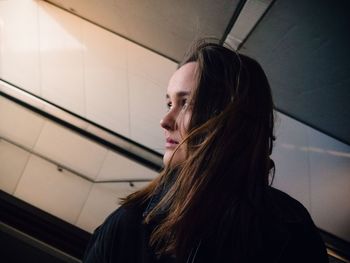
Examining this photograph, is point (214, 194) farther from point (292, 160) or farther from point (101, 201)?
point (292, 160)

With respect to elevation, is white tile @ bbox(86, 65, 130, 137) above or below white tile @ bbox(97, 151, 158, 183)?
above

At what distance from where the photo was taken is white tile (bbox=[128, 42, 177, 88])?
4301mm

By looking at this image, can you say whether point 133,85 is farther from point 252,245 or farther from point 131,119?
point 252,245

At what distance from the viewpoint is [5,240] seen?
201cm

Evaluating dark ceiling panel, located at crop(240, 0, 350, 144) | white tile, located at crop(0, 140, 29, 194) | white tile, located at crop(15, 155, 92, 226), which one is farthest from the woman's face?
white tile, located at crop(0, 140, 29, 194)

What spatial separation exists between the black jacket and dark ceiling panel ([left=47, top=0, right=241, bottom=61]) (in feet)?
7.71

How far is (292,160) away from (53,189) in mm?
3461

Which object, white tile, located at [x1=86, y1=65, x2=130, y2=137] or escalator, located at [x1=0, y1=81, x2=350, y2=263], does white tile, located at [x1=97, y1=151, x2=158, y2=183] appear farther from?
white tile, located at [x1=86, y1=65, x2=130, y2=137]

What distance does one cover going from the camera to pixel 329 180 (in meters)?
4.23

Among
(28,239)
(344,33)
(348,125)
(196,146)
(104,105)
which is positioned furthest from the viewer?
(104,105)

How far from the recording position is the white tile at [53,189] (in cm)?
298

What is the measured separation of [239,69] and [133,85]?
343cm

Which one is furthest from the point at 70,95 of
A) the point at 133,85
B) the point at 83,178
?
the point at 83,178

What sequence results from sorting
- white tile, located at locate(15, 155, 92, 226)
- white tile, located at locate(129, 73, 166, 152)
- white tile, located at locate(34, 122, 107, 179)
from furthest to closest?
white tile, located at locate(129, 73, 166, 152) < white tile, located at locate(34, 122, 107, 179) < white tile, located at locate(15, 155, 92, 226)
